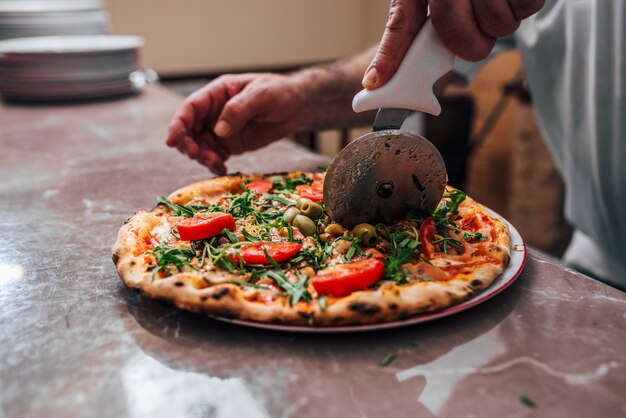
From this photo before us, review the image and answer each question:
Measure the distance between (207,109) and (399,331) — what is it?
1.41 m

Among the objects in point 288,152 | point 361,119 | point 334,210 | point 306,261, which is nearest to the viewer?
point 306,261

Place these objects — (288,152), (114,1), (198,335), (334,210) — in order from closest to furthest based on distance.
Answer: (198,335) → (334,210) → (288,152) → (114,1)

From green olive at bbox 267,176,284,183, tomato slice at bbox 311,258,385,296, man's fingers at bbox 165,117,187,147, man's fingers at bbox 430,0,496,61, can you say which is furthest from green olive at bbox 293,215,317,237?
man's fingers at bbox 165,117,187,147

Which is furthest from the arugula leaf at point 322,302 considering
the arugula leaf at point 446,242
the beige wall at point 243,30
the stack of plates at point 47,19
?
the beige wall at point 243,30

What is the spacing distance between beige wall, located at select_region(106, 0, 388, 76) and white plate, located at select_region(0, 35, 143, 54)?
1100 millimetres

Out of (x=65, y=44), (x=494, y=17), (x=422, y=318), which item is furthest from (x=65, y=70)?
(x=422, y=318)

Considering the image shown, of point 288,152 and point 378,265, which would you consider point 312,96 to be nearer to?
point 288,152

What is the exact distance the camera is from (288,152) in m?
2.79

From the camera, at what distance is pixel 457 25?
148 centimetres

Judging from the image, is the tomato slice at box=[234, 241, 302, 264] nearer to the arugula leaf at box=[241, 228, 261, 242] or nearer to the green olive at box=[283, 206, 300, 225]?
the arugula leaf at box=[241, 228, 261, 242]

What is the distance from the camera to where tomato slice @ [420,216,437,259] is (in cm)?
147

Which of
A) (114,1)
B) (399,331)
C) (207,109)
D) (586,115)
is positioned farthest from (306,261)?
(114,1)

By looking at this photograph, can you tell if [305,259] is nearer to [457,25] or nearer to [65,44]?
[457,25]

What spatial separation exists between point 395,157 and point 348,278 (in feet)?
1.24
